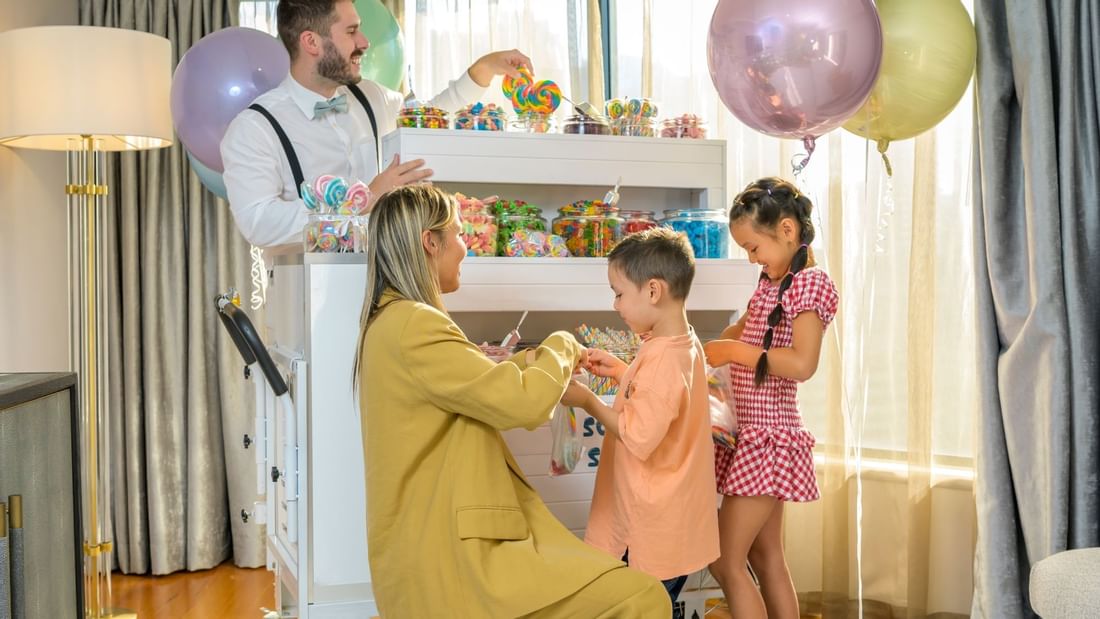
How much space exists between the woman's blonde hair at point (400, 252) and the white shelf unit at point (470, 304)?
0.78ft

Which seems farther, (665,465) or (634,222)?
(634,222)

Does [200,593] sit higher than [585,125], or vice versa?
[585,125]

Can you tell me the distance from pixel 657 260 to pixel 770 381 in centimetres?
45

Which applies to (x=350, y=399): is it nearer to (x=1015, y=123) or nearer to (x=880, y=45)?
(x=880, y=45)

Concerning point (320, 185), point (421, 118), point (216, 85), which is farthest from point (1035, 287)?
point (216, 85)

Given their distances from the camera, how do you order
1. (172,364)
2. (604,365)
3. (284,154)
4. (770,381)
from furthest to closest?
(172,364) < (284,154) < (770,381) < (604,365)

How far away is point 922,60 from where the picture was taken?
2346mm

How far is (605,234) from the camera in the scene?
2.71 metres

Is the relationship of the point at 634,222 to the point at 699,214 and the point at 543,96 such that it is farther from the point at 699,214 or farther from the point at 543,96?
the point at 543,96

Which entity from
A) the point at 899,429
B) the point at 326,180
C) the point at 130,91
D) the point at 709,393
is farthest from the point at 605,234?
the point at 130,91

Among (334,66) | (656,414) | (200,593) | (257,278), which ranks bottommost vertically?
(200,593)

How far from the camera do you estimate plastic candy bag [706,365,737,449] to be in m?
2.43

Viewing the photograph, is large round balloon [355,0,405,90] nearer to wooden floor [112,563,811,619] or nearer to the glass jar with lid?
the glass jar with lid

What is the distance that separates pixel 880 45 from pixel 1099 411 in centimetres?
90
